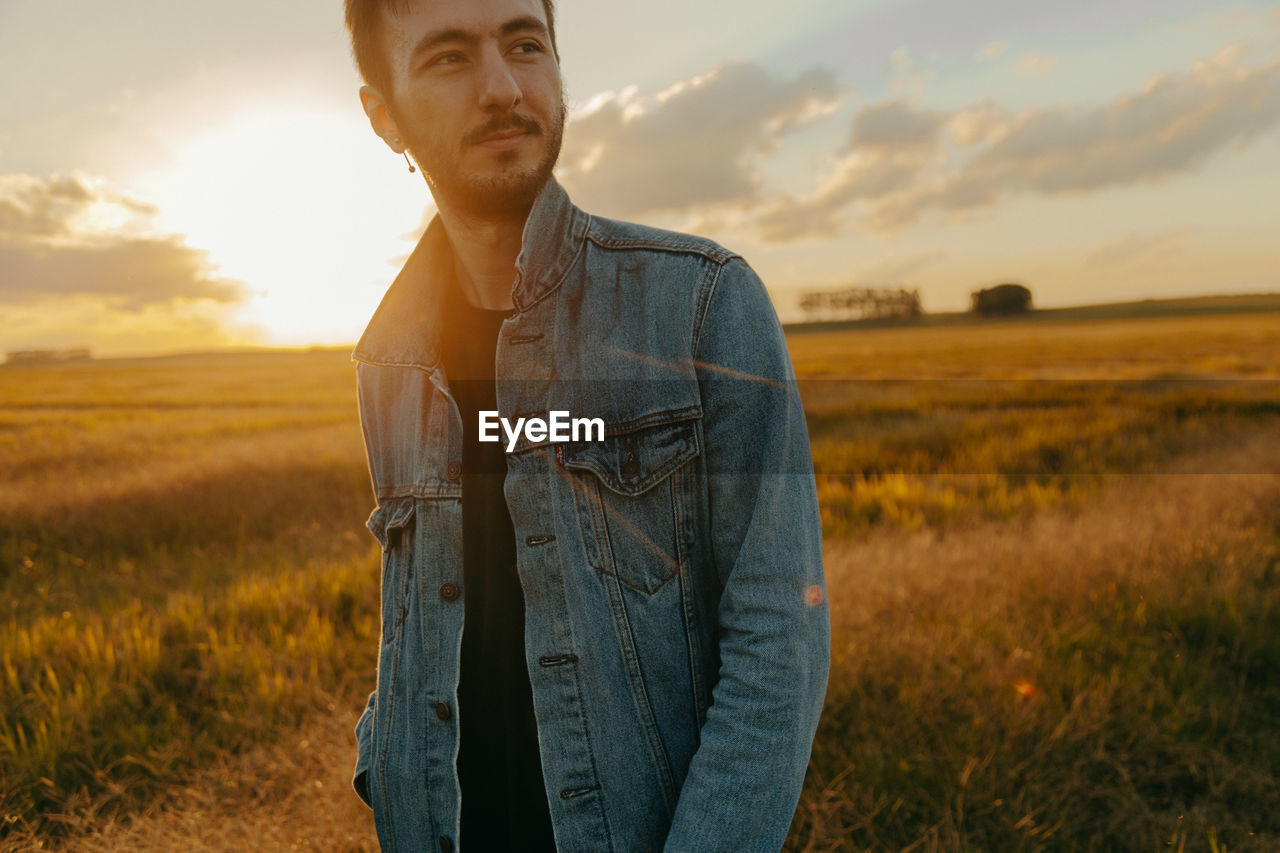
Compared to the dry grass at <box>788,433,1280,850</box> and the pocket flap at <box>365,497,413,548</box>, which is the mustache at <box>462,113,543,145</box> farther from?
the dry grass at <box>788,433,1280,850</box>

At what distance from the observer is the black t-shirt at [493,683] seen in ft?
4.96

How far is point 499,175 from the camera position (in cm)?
153

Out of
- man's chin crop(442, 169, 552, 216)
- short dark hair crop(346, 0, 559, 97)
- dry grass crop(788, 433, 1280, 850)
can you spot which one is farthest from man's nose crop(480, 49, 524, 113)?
dry grass crop(788, 433, 1280, 850)

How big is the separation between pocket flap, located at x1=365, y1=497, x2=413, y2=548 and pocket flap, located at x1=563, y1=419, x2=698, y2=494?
51 centimetres

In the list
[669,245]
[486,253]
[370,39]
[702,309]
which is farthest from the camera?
[370,39]

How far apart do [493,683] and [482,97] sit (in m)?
1.34

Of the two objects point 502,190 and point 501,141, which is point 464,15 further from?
point 502,190

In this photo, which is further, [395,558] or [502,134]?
[395,558]

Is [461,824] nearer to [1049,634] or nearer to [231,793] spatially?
[231,793]

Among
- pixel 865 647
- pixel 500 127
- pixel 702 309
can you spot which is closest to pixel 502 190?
pixel 500 127

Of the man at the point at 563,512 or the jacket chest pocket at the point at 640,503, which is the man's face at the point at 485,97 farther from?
the jacket chest pocket at the point at 640,503

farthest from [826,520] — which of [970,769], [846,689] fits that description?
[970,769]

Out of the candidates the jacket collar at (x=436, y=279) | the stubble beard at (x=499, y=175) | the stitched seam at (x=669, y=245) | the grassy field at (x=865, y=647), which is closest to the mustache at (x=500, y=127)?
the stubble beard at (x=499, y=175)

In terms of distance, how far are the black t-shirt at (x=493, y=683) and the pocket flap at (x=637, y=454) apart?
0.27m
